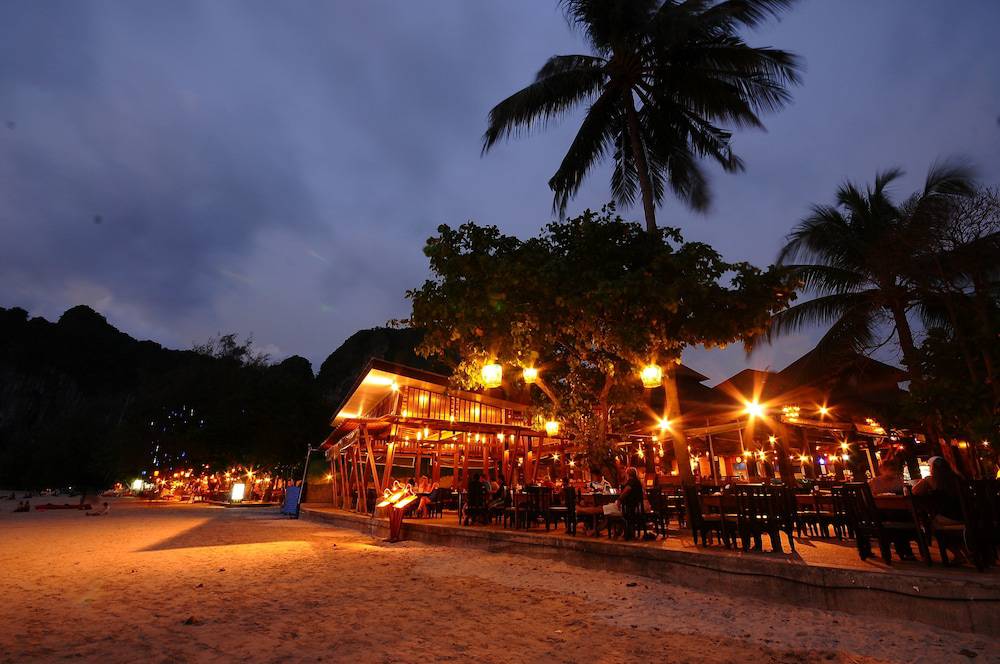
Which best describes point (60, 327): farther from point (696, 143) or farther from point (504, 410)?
point (696, 143)

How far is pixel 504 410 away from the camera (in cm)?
1733

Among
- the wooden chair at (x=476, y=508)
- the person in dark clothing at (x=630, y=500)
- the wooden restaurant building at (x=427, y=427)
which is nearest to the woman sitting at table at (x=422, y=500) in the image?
the wooden restaurant building at (x=427, y=427)

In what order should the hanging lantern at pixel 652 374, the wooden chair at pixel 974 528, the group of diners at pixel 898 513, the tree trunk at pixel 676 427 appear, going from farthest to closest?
the tree trunk at pixel 676 427 < the hanging lantern at pixel 652 374 < the group of diners at pixel 898 513 < the wooden chair at pixel 974 528

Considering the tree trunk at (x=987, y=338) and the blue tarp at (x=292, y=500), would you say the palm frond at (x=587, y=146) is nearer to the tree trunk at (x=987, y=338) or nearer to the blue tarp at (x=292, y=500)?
the tree trunk at (x=987, y=338)

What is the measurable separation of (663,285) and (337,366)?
55.8 metres

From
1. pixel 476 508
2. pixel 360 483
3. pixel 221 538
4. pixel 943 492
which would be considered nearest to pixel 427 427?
pixel 476 508

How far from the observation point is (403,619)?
4.77m

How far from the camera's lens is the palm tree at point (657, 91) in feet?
35.3

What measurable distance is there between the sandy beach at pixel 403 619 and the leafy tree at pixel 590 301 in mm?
4010

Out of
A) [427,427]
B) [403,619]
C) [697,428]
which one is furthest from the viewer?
[427,427]

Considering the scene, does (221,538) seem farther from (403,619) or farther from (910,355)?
(910,355)

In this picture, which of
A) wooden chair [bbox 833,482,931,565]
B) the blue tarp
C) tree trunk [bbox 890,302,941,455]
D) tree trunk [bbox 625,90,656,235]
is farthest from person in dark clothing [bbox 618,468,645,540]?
the blue tarp

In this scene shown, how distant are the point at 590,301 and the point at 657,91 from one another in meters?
6.94

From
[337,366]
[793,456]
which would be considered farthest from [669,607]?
[337,366]
